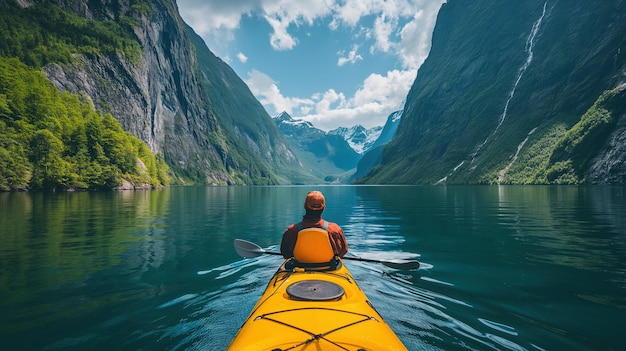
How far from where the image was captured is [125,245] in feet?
50.0

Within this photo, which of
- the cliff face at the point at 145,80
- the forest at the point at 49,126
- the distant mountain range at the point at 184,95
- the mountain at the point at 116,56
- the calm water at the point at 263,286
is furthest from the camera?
the cliff face at the point at 145,80

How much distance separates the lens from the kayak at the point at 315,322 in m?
3.93

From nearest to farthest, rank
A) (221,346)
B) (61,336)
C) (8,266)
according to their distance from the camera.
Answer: (221,346) < (61,336) < (8,266)

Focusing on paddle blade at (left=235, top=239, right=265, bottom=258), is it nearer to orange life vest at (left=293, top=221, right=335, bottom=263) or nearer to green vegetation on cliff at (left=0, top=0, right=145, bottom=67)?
orange life vest at (left=293, top=221, right=335, bottom=263)

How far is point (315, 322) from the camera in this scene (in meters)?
4.40

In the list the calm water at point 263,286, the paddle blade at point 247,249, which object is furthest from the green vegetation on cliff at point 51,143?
the paddle blade at point 247,249

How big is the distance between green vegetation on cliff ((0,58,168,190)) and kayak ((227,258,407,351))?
66.0m

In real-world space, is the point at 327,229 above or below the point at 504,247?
above

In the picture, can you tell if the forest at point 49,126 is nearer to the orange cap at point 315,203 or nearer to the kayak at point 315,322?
the orange cap at point 315,203

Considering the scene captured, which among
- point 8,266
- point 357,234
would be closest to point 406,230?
point 357,234

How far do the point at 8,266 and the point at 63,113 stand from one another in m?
82.9

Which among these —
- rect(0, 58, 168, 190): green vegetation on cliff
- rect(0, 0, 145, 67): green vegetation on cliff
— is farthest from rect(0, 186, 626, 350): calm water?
rect(0, 0, 145, 67): green vegetation on cliff

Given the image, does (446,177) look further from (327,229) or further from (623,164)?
(327,229)

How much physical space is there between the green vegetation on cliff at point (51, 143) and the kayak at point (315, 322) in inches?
2597
